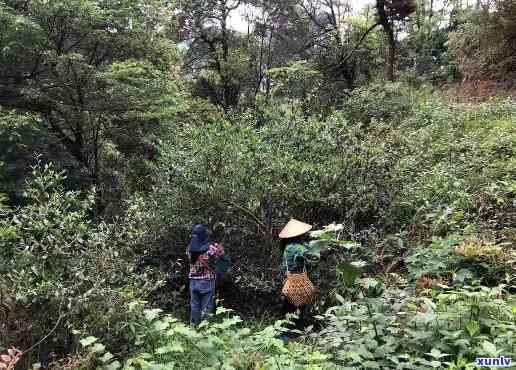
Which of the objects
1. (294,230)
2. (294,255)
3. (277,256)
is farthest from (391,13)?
(294,255)

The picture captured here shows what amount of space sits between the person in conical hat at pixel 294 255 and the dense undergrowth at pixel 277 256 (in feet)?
0.93

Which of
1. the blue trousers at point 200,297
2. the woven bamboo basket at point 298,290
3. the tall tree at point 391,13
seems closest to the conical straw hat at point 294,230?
the woven bamboo basket at point 298,290

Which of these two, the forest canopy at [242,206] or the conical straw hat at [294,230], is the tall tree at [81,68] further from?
the conical straw hat at [294,230]

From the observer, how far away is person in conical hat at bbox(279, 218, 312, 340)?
5379 mm

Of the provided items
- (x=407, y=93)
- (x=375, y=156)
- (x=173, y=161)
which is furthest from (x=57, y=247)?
(x=407, y=93)

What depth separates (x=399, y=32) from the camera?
61.1ft

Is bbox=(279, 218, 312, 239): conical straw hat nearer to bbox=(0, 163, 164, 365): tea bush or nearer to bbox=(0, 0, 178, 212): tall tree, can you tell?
bbox=(0, 163, 164, 365): tea bush

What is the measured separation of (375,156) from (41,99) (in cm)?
675

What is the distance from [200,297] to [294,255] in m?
1.57

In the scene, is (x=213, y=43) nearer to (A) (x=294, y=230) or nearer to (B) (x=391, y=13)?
(B) (x=391, y=13)

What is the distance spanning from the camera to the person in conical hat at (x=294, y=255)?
538 cm

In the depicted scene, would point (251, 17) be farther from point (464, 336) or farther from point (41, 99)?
point (464, 336)

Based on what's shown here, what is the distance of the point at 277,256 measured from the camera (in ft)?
21.7

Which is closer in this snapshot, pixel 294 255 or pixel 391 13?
pixel 294 255
